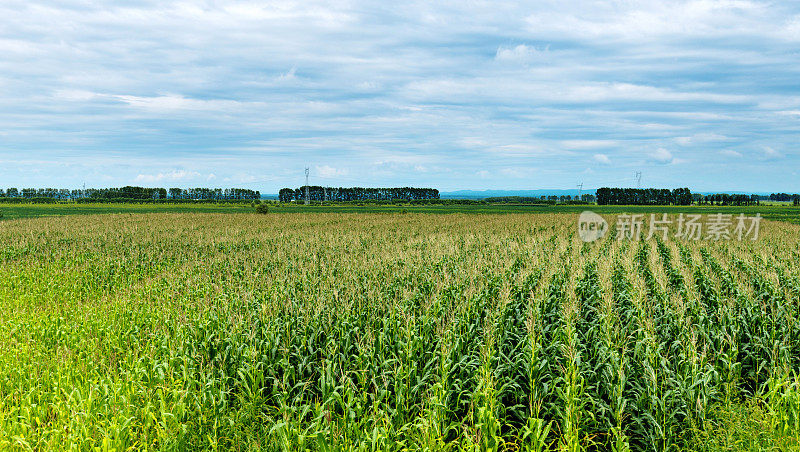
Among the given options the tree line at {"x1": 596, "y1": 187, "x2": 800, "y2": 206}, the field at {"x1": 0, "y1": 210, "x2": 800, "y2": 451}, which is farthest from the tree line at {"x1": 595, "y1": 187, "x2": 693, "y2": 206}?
the field at {"x1": 0, "y1": 210, "x2": 800, "y2": 451}

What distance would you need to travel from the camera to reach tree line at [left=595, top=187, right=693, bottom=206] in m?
155

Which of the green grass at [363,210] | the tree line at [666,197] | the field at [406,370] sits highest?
the tree line at [666,197]

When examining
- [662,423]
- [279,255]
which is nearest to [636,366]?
[662,423]

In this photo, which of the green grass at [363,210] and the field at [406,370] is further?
the green grass at [363,210]

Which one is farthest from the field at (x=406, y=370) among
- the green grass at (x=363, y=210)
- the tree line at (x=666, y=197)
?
the tree line at (x=666, y=197)

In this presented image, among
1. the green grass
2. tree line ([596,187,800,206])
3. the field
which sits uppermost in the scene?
tree line ([596,187,800,206])

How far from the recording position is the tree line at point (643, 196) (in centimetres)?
15500

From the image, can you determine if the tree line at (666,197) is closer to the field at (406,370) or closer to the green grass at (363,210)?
the green grass at (363,210)

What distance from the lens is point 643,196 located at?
540 ft

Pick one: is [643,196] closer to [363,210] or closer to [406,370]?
[363,210]

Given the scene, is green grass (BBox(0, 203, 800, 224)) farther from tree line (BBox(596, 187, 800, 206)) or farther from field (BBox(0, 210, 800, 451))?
field (BBox(0, 210, 800, 451))

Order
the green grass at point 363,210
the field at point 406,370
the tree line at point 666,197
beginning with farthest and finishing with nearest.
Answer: the tree line at point 666,197
the green grass at point 363,210
the field at point 406,370

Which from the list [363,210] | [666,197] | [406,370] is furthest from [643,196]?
[406,370]

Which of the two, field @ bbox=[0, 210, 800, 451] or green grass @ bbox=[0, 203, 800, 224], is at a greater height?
green grass @ bbox=[0, 203, 800, 224]
